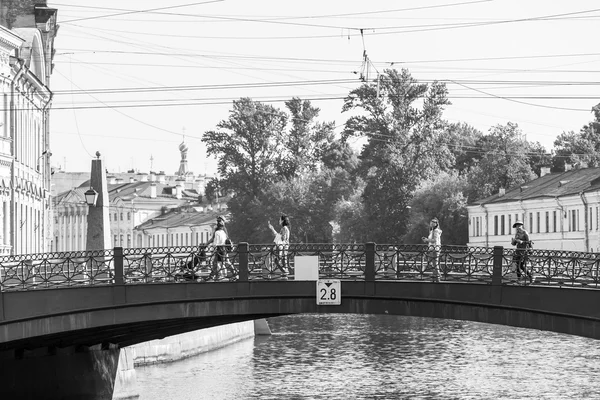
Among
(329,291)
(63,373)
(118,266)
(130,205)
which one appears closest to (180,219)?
(130,205)

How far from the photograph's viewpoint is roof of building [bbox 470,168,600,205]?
286 ft

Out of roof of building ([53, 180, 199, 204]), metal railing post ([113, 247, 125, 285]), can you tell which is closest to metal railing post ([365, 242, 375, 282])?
metal railing post ([113, 247, 125, 285])

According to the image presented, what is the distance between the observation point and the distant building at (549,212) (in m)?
84.9

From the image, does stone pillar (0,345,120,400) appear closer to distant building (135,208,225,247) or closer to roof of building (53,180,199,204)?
distant building (135,208,225,247)

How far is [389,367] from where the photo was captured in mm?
Result: 48125

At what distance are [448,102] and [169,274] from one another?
6838 centimetres

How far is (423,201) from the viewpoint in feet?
306

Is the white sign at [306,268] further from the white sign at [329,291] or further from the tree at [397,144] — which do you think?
the tree at [397,144]

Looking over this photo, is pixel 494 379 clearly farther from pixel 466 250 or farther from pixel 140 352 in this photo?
pixel 466 250

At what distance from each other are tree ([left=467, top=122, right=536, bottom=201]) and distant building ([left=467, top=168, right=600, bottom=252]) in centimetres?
178

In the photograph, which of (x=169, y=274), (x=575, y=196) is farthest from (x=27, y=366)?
(x=575, y=196)

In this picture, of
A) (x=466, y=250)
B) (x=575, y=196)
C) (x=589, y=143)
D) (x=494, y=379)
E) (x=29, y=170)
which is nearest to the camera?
(x=466, y=250)

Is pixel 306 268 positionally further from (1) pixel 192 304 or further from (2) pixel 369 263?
(1) pixel 192 304

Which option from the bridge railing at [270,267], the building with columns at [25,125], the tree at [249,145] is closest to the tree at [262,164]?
the tree at [249,145]
